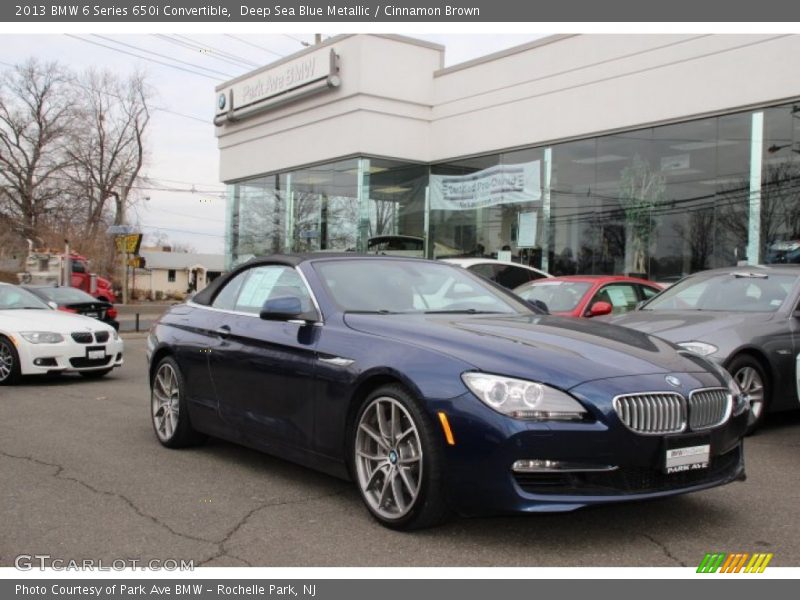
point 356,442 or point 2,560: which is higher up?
point 356,442

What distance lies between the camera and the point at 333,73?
2153cm

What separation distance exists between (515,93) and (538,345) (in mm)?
16037

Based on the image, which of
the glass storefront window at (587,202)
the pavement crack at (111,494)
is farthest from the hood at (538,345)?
the glass storefront window at (587,202)

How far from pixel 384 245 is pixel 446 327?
1780 centimetres

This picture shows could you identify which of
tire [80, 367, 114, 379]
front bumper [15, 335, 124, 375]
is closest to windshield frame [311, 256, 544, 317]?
front bumper [15, 335, 124, 375]

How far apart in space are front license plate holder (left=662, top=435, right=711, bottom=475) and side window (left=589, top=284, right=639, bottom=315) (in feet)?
19.4

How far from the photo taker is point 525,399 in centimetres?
378

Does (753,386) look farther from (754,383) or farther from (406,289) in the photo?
(406,289)

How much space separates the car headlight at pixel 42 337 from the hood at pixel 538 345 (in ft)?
22.5

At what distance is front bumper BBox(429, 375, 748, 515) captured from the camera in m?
3.69

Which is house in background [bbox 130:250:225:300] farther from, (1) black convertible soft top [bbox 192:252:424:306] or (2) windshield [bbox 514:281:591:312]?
(1) black convertible soft top [bbox 192:252:424:306]

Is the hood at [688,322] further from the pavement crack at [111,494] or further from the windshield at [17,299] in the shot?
the windshield at [17,299]

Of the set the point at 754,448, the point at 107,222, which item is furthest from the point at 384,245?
the point at 107,222

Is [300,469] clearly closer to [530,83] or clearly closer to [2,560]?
[2,560]
